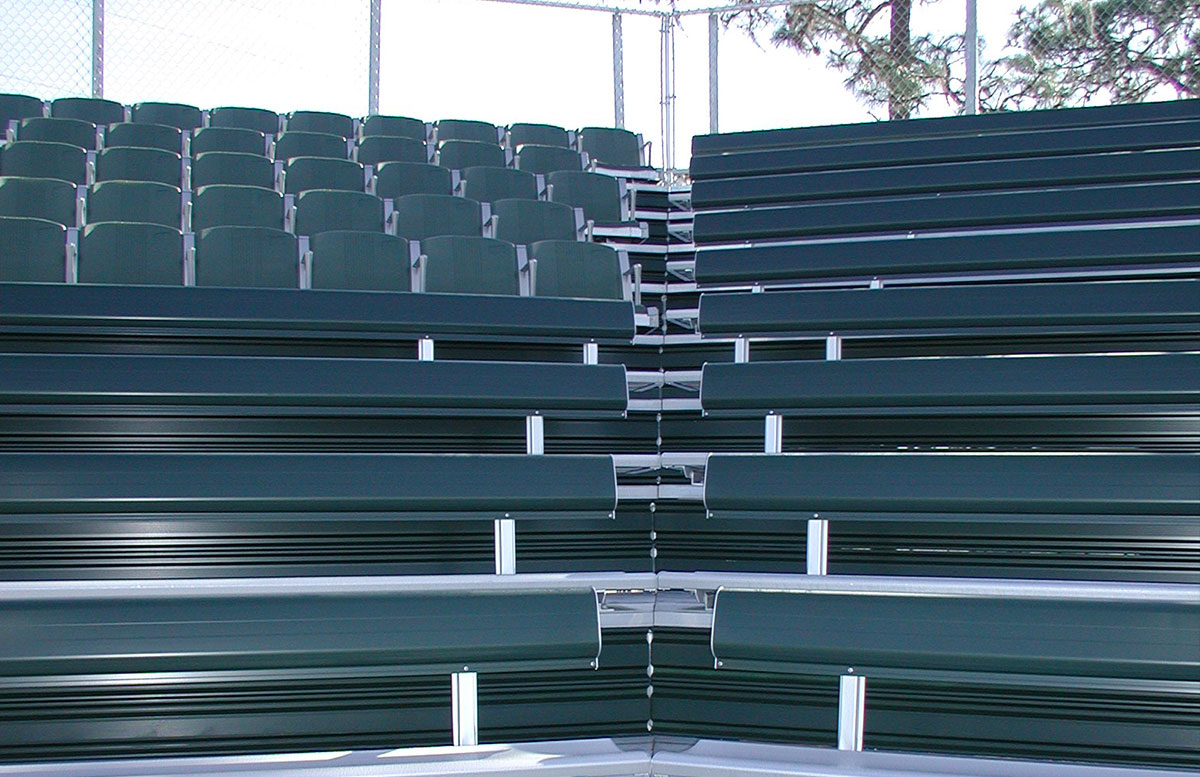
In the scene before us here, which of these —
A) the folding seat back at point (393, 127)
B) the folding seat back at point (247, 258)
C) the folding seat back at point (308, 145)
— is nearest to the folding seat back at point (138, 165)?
the folding seat back at point (308, 145)

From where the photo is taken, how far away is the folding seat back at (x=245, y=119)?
3818mm

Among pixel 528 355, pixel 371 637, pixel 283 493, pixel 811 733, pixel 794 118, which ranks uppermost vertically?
pixel 794 118

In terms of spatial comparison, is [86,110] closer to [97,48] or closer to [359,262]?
[97,48]

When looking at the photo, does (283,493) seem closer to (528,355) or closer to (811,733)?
(528,355)

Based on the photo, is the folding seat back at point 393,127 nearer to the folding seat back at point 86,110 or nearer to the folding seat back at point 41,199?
the folding seat back at point 86,110

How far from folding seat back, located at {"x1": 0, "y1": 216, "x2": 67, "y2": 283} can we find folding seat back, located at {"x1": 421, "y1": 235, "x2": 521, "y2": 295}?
27.0 inches

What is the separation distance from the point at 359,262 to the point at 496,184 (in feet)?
3.97

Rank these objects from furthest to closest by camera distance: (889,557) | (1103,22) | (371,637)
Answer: (1103,22) < (889,557) < (371,637)

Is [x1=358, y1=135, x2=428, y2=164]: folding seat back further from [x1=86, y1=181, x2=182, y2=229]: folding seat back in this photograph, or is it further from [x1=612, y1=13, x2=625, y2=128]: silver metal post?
[x1=86, y1=181, x2=182, y2=229]: folding seat back

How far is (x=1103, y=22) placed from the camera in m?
3.55

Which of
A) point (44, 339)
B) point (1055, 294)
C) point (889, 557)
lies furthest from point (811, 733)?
point (44, 339)

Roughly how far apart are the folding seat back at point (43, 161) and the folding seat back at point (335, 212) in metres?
0.78

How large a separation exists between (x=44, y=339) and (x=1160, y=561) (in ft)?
5.48

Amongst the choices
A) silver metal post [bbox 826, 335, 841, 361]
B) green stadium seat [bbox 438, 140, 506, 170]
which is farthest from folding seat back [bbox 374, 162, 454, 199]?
silver metal post [bbox 826, 335, 841, 361]
